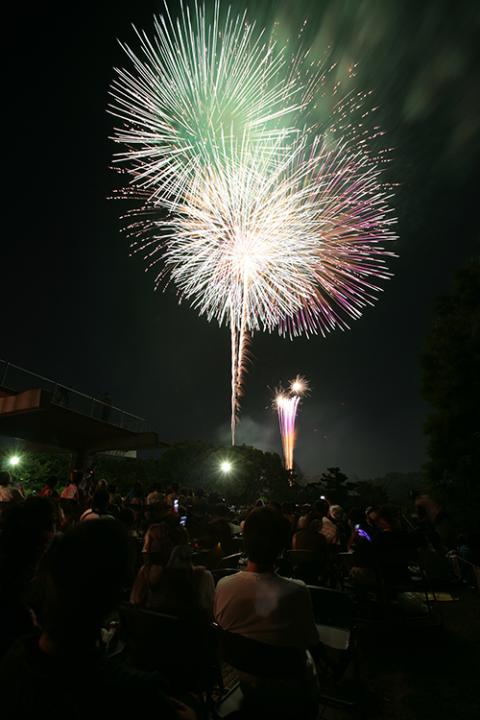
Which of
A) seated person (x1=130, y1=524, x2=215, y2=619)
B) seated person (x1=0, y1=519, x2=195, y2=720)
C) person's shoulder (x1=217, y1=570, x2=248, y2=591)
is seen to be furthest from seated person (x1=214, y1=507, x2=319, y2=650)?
seated person (x1=0, y1=519, x2=195, y2=720)

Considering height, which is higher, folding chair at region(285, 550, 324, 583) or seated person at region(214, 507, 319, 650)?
seated person at region(214, 507, 319, 650)

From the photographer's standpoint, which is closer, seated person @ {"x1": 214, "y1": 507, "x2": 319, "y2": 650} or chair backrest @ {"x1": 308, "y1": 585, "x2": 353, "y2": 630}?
seated person @ {"x1": 214, "y1": 507, "x2": 319, "y2": 650}

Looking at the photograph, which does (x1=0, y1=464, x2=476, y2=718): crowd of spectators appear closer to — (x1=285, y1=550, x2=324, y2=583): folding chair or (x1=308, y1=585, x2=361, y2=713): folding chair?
(x1=285, y1=550, x2=324, y2=583): folding chair

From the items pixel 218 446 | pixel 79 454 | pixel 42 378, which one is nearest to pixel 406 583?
pixel 42 378

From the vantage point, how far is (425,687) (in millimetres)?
3969

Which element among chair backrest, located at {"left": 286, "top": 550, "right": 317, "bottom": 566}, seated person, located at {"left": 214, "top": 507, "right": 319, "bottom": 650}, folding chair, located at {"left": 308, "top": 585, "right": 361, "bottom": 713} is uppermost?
seated person, located at {"left": 214, "top": 507, "right": 319, "bottom": 650}

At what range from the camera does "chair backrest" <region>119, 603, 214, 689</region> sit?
264 centimetres

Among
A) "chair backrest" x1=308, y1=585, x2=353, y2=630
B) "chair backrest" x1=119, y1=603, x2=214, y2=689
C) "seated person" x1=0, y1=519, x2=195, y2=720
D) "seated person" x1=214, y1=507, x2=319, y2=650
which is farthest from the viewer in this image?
"chair backrest" x1=308, y1=585, x2=353, y2=630

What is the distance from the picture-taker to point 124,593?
134cm

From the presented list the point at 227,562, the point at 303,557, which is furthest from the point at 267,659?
the point at 227,562

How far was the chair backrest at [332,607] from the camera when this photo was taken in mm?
3771

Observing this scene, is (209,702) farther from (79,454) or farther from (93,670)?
(79,454)

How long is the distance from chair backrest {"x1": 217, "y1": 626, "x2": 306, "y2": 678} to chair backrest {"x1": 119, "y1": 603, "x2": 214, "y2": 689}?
445 millimetres

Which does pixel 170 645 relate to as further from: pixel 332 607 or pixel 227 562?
pixel 227 562
